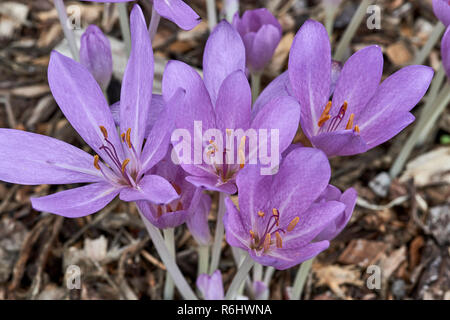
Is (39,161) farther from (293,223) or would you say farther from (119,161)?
(293,223)

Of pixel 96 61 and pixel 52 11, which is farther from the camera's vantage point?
pixel 52 11

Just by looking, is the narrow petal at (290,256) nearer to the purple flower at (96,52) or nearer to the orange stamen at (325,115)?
the orange stamen at (325,115)

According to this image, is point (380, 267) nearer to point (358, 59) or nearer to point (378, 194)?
point (378, 194)

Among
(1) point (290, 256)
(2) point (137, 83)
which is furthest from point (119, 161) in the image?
(1) point (290, 256)

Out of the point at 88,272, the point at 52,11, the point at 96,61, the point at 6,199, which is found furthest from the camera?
the point at 52,11

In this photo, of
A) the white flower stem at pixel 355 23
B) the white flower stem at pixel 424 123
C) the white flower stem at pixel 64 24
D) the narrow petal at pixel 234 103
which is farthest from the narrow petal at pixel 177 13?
the white flower stem at pixel 424 123

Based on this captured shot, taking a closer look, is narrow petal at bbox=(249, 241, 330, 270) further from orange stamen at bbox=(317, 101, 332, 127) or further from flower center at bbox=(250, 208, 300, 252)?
orange stamen at bbox=(317, 101, 332, 127)

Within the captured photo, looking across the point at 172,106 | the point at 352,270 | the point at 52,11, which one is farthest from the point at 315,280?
the point at 52,11
